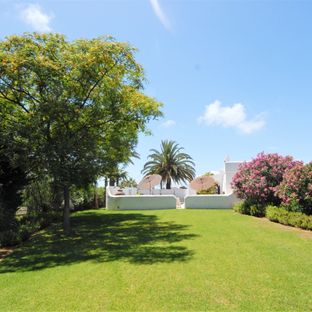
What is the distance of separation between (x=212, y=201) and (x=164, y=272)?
50.6 ft

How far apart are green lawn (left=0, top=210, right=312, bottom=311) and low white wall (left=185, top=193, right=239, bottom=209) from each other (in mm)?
9688

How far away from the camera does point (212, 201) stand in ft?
71.1

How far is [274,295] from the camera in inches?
205

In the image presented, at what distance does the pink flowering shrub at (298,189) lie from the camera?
1278 centimetres

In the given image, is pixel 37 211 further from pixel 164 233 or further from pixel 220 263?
Result: pixel 220 263

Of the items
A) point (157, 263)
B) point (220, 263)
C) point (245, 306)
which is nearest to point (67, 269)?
point (157, 263)

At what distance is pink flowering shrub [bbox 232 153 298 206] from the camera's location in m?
16.3

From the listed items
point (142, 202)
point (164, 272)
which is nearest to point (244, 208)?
point (142, 202)

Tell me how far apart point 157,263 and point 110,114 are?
7780mm

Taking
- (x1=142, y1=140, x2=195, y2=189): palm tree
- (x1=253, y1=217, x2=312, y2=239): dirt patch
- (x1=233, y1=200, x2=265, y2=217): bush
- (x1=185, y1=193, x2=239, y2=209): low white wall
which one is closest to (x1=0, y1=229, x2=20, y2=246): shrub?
(x1=253, y1=217, x2=312, y2=239): dirt patch

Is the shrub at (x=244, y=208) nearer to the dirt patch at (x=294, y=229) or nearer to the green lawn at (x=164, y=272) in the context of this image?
the dirt patch at (x=294, y=229)

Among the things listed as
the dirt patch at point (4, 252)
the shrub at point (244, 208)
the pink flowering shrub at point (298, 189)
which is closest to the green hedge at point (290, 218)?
the pink flowering shrub at point (298, 189)

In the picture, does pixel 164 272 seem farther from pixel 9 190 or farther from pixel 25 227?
pixel 9 190

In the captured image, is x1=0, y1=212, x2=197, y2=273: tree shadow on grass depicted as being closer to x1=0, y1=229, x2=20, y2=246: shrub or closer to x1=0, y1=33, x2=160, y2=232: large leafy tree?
x1=0, y1=229, x2=20, y2=246: shrub
